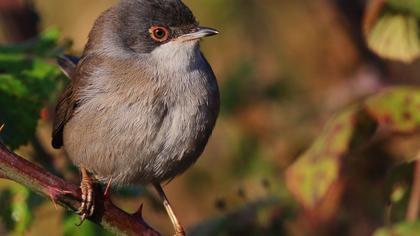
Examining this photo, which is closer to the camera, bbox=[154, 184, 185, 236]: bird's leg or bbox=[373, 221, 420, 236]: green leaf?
bbox=[373, 221, 420, 236]: green leaf

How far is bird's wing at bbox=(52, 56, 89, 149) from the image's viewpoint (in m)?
4.32

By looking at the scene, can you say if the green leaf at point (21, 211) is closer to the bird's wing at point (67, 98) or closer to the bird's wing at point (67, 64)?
the bird's wing at point (67, 98)

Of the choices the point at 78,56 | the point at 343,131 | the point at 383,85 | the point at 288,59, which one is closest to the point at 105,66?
the point at 78,56

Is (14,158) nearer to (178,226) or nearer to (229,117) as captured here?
(178,226)

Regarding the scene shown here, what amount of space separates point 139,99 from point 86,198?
0.75 m

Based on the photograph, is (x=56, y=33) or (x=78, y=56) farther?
(x=78, y=56)

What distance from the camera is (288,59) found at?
6.53 meters

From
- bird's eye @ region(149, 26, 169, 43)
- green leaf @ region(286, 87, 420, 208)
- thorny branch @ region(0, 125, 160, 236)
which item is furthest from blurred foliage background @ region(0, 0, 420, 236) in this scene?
thorny branch @ region(0, 125, 160, 236)

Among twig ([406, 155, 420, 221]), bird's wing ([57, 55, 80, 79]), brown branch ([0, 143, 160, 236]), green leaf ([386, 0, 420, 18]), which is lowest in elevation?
twig ([406, 155, 420, 221])

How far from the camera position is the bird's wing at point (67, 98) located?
4.32 m

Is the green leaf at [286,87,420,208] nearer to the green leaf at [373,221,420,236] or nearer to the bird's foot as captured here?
the green leaf at [373,221,420,236]

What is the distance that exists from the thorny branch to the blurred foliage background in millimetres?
924

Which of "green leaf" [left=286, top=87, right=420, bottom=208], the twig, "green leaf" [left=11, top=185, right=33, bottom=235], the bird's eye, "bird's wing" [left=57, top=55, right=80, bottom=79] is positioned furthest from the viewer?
"bird's wing" [left=57, top=55, right=80, bottom=79]

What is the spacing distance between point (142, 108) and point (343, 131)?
951mm
